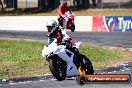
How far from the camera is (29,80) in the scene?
14758 millimetres

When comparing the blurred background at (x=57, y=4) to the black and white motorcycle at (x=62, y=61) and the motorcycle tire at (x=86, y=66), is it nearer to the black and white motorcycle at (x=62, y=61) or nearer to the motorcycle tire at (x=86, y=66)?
the motorcycle tire at (x=86, y=66)

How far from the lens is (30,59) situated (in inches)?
763

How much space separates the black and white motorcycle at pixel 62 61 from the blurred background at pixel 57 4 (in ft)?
128

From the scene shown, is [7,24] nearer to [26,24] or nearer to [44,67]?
[26,24]

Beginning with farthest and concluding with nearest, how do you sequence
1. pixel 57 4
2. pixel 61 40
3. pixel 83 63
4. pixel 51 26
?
pixel 57 4
pixel 83 63
pixel 61 40
pixel 51 26

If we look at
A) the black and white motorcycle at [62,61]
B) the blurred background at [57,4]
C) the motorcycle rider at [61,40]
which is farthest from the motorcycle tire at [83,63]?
the blurred background at [57,4]

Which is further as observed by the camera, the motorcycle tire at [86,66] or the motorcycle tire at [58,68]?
the motorcycle tire at [86,66]

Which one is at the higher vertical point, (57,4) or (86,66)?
(86,66)

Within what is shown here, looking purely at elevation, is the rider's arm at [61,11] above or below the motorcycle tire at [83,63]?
above

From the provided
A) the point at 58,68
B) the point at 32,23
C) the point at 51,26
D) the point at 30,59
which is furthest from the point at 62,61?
the point at 32,23

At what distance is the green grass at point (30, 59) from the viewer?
1627 centimetres

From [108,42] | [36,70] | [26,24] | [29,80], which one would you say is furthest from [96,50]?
[26,24]

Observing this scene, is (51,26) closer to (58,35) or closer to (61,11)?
(58,35)

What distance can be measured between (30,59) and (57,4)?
3852cm
